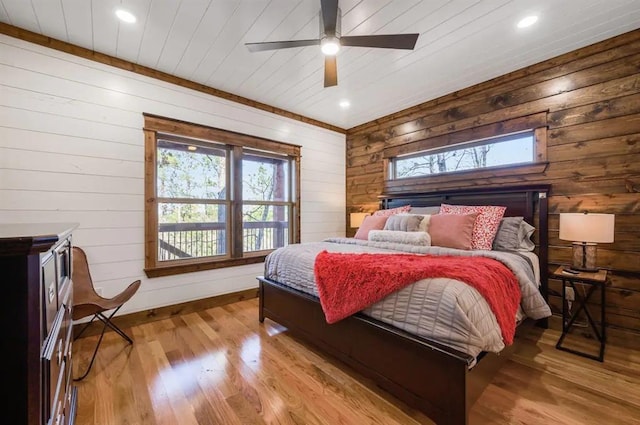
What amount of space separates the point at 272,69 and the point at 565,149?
2.95 m

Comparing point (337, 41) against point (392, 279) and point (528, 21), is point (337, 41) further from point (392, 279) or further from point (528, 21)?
point (392, 279)

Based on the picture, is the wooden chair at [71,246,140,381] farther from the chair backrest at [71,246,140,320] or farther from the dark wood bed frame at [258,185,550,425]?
the dark wood bed frame at [258,185,550,425]

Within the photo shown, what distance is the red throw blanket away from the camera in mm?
1550

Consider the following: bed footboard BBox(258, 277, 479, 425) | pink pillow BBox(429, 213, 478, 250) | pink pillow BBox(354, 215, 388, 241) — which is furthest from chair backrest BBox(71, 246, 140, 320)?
pink pillow BBox(429, 213, 478, 250)

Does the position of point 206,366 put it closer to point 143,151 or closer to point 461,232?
point 143,151

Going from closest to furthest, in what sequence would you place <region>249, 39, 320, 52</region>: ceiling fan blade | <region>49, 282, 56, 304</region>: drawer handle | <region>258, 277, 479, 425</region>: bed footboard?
1. <region>49, 282, 56, 304</region>: drawer handle
2. <region>258, 277, 479, 425</region>: bed footboard
3. <region>249, 39, 320, 52</region>: ceiling fan blade

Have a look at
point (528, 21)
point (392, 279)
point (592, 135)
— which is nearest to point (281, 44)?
point (392, 279)

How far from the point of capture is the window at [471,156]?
9.70ft

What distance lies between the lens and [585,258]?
2.30m

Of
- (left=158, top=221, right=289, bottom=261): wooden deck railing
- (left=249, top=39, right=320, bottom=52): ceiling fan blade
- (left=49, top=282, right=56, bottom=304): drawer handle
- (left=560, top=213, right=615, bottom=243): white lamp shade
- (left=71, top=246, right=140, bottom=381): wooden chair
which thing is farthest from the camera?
(left=158, top=221, right=289, bottom=261): wooden deck railing

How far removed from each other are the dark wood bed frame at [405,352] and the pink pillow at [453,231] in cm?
67

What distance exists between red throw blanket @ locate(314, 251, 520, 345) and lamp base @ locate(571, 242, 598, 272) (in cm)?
90

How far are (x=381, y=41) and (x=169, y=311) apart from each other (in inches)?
127

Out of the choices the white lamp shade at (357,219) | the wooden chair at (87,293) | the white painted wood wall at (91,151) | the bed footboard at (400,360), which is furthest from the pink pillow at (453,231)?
the wooden chair at (87,293)
